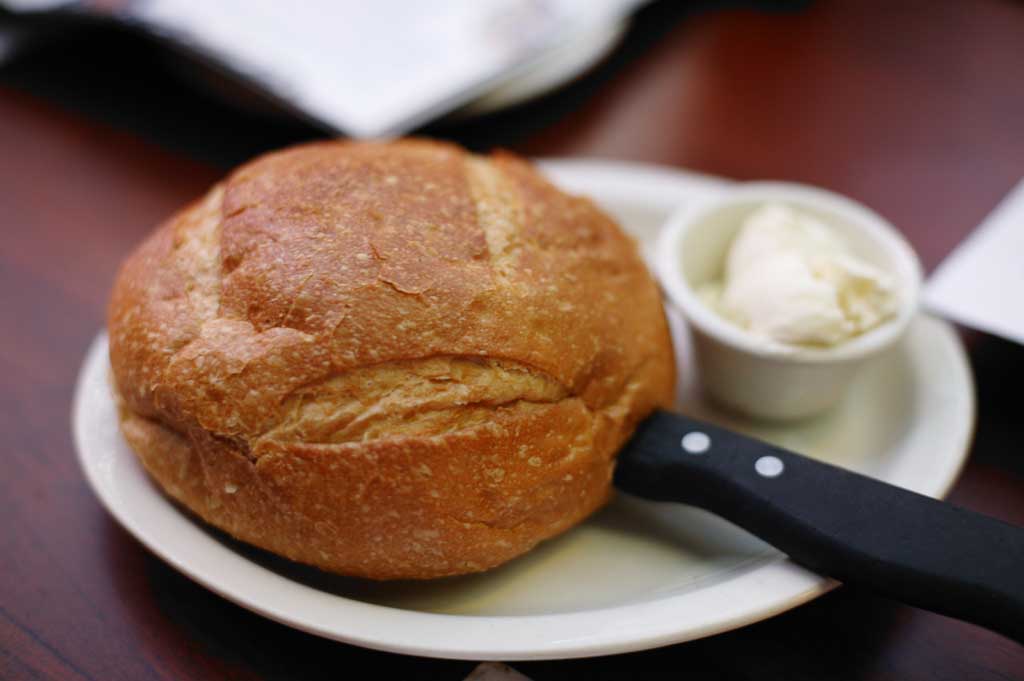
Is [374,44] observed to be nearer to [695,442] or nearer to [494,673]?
[695,442]

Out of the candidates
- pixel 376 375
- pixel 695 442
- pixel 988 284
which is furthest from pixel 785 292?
pixel 376 375

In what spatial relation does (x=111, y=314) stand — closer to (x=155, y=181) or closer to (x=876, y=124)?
(x=155, y=181)

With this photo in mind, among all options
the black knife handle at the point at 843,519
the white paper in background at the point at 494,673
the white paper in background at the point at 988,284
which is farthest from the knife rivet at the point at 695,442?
the white paper in background at the point at 988,284

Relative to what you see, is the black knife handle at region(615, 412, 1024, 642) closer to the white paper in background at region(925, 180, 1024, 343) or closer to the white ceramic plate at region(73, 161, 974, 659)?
the white ceramic plate at region(73, 161, 974, 659)

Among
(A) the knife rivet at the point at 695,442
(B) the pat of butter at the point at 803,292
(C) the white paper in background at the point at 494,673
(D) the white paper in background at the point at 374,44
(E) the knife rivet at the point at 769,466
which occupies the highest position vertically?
(D) the white paper in background at the point at 374,44

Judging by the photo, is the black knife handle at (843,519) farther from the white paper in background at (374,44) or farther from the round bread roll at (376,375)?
the white paper in background at (374,44)

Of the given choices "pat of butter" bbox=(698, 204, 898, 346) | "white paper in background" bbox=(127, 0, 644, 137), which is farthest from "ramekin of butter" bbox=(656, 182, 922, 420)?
"white paper in background" bbox=(127, 0, 644, 137)

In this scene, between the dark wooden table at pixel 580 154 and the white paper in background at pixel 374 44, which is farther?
the white paper in background at pixel 374 44
